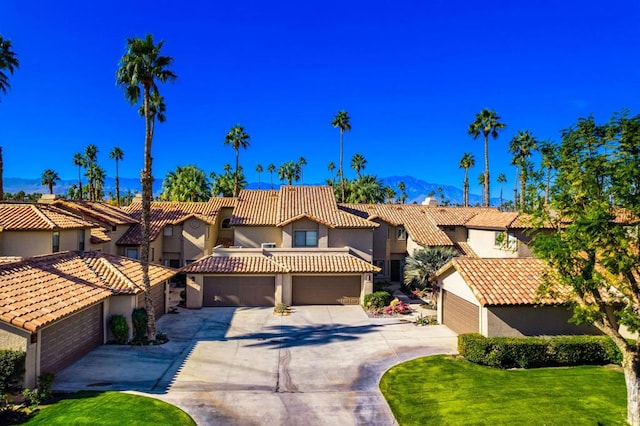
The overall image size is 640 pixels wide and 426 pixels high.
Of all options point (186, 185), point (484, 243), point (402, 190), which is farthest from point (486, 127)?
point (402, 190)

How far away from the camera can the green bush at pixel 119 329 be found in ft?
66.0

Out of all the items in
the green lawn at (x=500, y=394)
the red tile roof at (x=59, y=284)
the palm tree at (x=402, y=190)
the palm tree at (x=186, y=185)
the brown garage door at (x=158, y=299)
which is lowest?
the green lawn at (x=500, y=394)

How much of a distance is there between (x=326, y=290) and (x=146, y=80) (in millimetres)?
18107

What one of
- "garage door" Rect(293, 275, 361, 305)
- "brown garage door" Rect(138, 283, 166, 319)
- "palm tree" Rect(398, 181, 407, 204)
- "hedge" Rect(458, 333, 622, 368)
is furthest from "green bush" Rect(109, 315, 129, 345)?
"palm tree" Rect(398, 181, 407, 204)

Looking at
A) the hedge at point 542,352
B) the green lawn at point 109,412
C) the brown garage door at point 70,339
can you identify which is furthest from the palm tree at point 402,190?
the green lawn at point 109,412

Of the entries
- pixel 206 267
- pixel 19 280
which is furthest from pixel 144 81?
pixel 206 267

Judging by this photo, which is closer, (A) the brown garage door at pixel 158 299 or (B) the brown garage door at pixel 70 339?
(B) the brown garage door at pixel 70 339

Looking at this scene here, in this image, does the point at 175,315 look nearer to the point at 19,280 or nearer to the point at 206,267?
the point at 206,267

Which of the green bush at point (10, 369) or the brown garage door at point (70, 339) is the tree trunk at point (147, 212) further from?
the green bush at point (10, 369)

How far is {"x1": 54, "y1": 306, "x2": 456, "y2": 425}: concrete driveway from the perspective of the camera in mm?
13531

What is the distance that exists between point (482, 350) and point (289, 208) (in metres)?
22.2

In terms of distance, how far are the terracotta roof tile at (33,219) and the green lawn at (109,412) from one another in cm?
1567

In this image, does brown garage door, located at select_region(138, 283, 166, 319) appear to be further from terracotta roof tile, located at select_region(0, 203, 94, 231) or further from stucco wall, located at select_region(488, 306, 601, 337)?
stucco wall, located at select_region(488, 306, 601, 337)

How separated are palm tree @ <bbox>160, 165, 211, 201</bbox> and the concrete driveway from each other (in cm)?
2557
